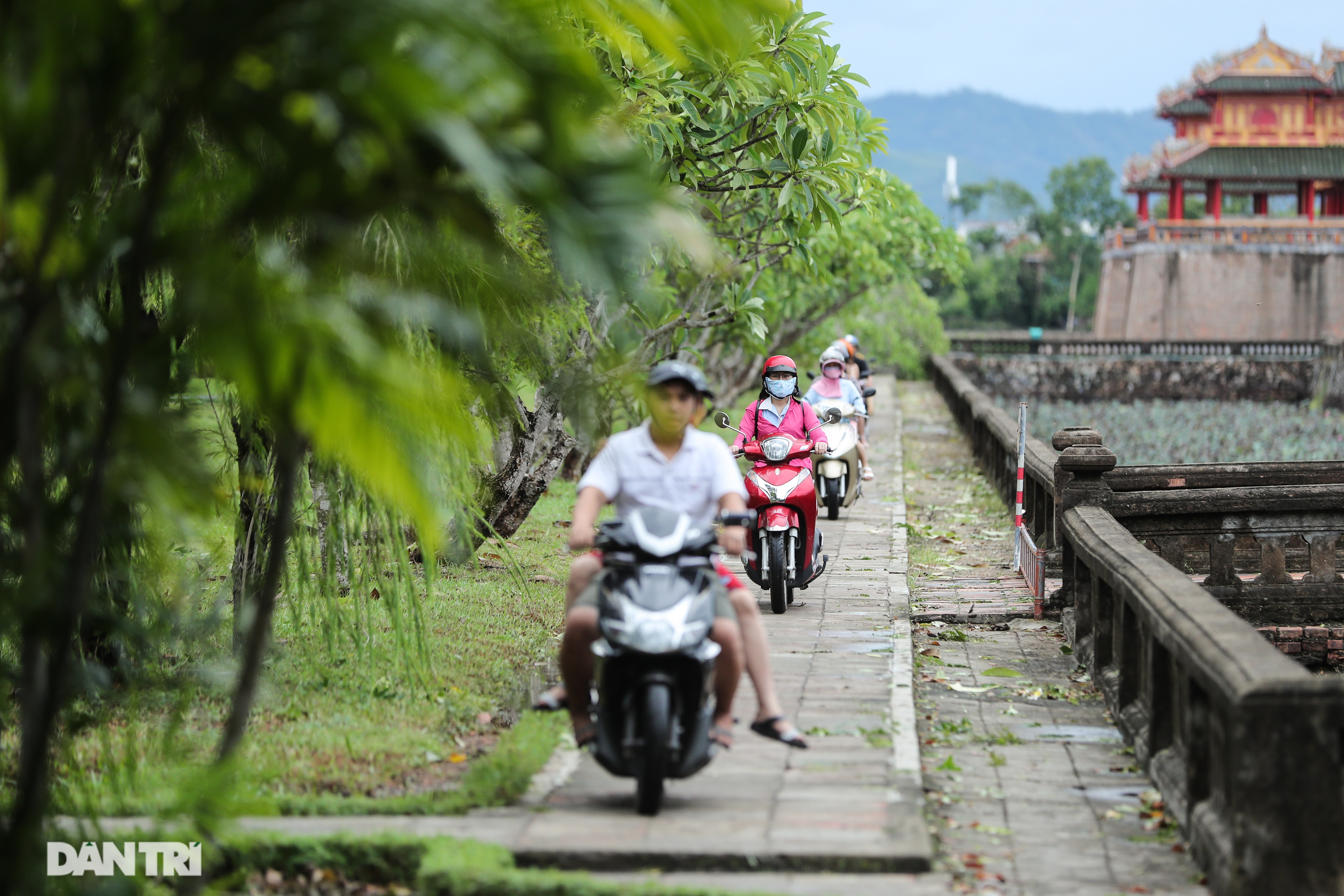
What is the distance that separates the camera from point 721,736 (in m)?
5.43

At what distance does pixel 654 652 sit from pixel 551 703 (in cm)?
84

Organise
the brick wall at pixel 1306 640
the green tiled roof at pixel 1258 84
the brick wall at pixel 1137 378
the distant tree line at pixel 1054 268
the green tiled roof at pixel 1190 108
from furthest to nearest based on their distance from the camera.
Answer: the distant tree line at pixel 1054 268
the green tiled roof at pixel 1190 108
the green tiled roof at pixel 1258 84
the brick wall at pixel 1137 378
the brick wall at pixel 1306 640

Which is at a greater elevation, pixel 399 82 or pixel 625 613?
pixel 399 82

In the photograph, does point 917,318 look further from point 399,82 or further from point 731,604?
point 399,82

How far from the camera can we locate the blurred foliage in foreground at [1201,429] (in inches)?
1142

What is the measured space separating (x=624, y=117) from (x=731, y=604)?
3287 mm

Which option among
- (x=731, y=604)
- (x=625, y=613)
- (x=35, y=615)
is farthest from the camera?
(x=731, y=604)

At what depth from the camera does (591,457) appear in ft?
55.7

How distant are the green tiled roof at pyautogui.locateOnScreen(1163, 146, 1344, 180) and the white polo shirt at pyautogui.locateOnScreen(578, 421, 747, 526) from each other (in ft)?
178

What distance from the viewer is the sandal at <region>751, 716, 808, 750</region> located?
5.53m

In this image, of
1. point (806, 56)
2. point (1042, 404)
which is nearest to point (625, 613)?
point (806, 56)

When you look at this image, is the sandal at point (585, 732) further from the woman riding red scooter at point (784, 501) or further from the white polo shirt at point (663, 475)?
the woman riding red scooter at point (784, 501)

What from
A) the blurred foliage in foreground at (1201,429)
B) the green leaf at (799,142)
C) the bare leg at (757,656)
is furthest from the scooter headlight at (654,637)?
the blurred foliage in foreground at (1201,429)

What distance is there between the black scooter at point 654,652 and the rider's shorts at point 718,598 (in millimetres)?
55
